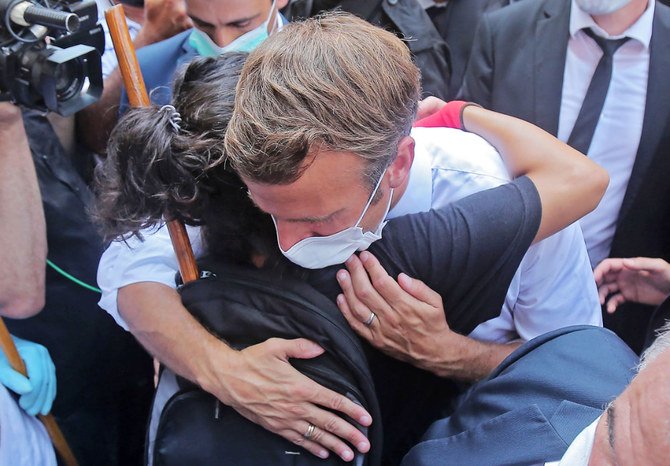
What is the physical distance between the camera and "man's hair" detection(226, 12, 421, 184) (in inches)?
44.9

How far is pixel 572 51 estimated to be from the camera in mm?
2084

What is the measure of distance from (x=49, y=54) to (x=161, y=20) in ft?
3.50

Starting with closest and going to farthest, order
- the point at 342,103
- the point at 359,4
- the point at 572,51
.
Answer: the point at 342,103 < the point at 572,51 < the point at 359,4

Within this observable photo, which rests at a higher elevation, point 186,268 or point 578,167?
point 578,167

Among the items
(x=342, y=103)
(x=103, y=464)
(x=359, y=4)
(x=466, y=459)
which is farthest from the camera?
(x=359, y=4)

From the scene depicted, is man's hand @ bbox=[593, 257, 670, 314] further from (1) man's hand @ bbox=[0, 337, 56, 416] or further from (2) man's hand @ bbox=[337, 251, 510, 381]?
(1) man's hand @ bbox=[0, 337, 56, 416]

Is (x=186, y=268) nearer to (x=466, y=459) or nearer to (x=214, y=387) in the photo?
(x=214, y=387)

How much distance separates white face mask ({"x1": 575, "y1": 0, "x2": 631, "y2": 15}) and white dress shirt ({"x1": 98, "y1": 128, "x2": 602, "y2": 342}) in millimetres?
786

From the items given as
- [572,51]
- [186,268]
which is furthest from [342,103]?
[572,51]

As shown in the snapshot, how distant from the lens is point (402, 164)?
1.32 meters

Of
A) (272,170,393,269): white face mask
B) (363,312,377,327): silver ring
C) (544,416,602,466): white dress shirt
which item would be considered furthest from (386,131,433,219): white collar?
(544,416,602,466): white dress shirt

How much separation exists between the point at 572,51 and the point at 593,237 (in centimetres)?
60

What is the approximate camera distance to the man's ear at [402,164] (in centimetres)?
129

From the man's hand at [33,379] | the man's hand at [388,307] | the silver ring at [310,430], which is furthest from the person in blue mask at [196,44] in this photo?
the silver ring at [310,430]
